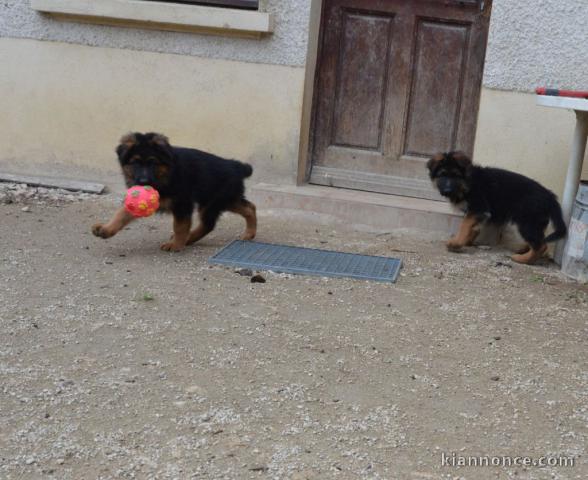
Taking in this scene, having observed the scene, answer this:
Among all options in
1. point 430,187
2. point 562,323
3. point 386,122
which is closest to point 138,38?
point 386,122

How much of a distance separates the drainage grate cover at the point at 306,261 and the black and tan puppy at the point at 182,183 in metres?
0.31

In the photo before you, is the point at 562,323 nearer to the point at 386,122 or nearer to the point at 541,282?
the point at 541,282

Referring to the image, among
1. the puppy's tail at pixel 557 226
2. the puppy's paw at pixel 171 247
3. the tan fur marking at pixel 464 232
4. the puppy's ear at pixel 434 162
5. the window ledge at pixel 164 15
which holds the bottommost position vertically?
the puppy's paw at pixel 171 247

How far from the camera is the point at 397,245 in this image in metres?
6.58

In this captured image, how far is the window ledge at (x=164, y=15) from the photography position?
7102 mm

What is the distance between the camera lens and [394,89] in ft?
24.6

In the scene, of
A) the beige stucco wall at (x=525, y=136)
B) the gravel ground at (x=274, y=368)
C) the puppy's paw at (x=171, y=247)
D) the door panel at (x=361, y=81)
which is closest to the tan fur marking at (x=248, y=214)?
the gravel ground at (x=274, y=368)

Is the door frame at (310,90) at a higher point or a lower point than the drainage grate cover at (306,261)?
higher

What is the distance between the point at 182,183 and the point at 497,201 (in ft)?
8.42

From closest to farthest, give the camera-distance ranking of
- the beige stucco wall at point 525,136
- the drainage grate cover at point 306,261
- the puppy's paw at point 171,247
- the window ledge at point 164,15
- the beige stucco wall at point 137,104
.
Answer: the drainage grate cover at point 306,261
the puppy's paw at point 171,247
the beige stucco wall at point 525,136
the window ledge at point 164,15
the beige stucco wall at point 137,104

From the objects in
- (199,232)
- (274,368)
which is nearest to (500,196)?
(199,232)

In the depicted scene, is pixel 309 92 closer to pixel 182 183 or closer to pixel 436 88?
pixel 436 88

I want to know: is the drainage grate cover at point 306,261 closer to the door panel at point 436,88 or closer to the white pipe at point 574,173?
the white pipe at point 574,173

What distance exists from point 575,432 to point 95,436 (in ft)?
6.91
